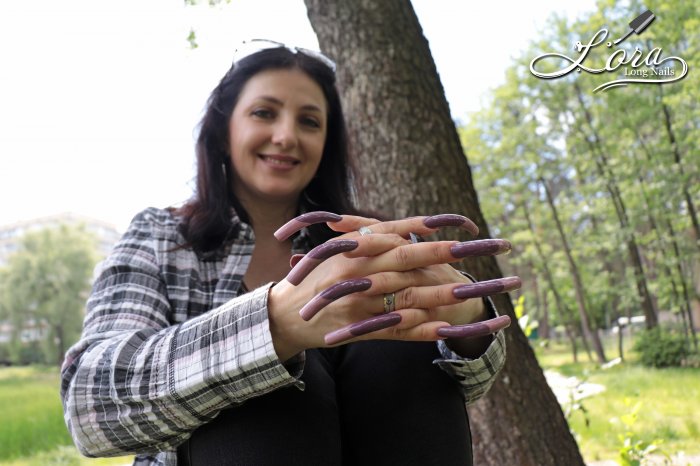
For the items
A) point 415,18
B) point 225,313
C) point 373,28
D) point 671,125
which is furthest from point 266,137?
point 671,125

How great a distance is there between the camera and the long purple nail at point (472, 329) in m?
0.71

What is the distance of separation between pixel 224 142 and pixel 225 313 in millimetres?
613

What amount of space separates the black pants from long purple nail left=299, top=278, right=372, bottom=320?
5.8 inches

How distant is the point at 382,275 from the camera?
0.70 m

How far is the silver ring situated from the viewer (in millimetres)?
717

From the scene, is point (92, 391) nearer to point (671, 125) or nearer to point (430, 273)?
point (430, 273)

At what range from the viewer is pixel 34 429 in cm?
535

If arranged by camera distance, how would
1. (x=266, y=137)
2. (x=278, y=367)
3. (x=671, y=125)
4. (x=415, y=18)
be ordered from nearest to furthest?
(x=278, y=367), (x=266, y=137), (x=415, y=18), (x=671, y=125)

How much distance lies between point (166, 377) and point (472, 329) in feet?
1.31

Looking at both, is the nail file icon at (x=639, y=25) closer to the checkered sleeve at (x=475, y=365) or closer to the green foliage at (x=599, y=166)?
the checkered sleeve at (x=475, y=365)

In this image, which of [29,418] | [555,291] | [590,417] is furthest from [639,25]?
[555,291]

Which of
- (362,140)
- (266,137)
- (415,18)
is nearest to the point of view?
(266,137)

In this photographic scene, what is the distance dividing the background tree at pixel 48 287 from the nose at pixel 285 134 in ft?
28.4

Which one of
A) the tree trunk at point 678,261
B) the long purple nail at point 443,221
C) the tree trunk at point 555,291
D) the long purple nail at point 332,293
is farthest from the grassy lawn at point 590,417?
the tree trunk at point 555,291
